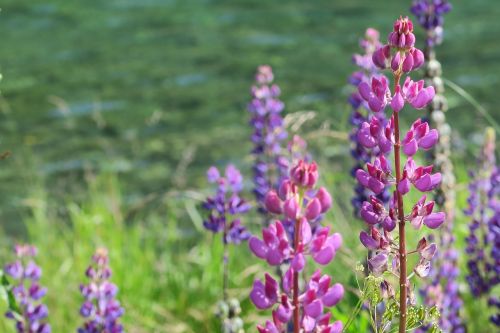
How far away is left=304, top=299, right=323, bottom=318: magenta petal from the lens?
162 cm

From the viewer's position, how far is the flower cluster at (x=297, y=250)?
154cm

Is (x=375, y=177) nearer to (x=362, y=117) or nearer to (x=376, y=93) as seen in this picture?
(x=376, y=93)

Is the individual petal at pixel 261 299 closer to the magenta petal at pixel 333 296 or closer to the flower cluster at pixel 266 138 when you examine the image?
the magenta petal at pixel 333 296

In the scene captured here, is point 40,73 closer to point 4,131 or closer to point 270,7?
point 4,131

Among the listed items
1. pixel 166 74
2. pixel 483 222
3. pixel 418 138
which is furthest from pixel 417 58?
pixel 166 74

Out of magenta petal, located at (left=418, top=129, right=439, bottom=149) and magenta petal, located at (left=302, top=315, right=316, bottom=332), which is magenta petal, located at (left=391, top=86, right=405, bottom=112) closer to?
magenta petal, located at (left=418, top=129, right=439, bottom=149)

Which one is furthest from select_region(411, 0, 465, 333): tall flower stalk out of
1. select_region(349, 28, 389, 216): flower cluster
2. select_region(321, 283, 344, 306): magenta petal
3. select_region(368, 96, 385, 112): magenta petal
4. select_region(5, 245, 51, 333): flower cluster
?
select_region(321, 283, 344, 306): magenta petal

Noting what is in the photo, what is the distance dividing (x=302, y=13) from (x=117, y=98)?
11.3 ft

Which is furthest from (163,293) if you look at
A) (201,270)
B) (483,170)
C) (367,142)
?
(367,142)

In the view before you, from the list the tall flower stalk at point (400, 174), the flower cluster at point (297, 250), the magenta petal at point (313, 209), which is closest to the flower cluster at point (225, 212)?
the tall flower stalk at point (400, 174)

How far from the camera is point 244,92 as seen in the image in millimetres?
9570

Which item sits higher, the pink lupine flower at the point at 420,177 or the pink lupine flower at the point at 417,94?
the pink lupine flower at the point at 417,94

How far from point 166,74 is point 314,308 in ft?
29.4

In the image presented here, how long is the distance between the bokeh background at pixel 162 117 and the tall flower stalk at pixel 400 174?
106 cm
